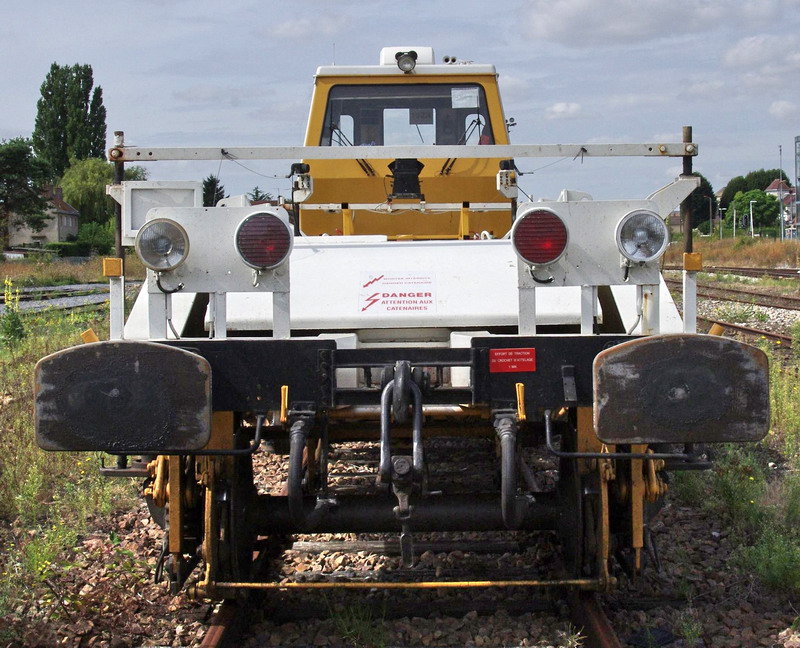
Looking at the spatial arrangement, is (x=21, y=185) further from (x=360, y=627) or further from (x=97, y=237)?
(x=360, y=627)

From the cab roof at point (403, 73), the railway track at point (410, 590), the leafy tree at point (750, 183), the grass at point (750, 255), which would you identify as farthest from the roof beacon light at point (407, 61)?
the leafy tree at point (750, 183)

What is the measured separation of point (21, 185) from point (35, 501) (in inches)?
2063

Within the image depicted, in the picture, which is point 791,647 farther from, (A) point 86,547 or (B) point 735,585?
(A) point 86,547

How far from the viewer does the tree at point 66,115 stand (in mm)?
72188

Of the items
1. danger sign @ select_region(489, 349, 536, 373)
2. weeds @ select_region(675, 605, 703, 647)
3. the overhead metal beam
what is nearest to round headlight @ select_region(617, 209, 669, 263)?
danger sign @ select_region(489, 349, 536, 373)

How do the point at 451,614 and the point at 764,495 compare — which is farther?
the point at 764,495

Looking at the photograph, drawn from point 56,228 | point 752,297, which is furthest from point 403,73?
point 56,228

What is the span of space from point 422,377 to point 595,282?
0.82m

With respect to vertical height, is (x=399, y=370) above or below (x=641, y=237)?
below

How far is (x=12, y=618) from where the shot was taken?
13.4 feet

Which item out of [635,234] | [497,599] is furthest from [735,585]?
[635,234]

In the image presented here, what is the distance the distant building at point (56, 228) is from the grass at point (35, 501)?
219 ft

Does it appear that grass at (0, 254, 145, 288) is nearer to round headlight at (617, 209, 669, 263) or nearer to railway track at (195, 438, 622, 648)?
railway track at (195, 438, 622, 648)

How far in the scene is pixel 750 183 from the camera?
123 m
